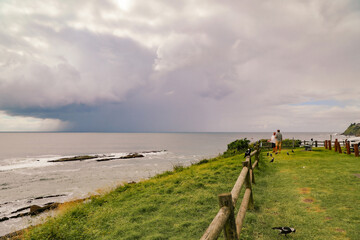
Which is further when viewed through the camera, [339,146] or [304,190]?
[339,146]

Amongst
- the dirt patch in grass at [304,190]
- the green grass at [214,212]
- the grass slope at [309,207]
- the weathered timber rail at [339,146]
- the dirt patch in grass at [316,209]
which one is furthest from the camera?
the weathered timber rail at [339,146]

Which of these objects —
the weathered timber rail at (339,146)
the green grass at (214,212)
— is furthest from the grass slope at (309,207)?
the weathered timber rail at (339,146)

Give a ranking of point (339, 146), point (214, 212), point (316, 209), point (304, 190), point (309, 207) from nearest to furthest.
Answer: point (316, 209), point (309, 207), point (214, 212), point (304, 190), point (339, 146)

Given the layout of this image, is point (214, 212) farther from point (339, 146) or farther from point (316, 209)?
point (339, 146)

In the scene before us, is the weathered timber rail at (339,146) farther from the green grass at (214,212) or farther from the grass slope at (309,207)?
the green grass at (214,212)

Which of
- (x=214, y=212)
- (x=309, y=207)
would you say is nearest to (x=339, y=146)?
(x=309, y=207)

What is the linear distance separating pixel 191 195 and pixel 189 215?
5.90 feet

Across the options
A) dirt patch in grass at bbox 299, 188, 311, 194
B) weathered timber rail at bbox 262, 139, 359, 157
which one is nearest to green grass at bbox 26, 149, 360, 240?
dirt patch in grass at bbox 299, 188, 311, 194

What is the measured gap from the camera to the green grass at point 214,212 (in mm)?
5355

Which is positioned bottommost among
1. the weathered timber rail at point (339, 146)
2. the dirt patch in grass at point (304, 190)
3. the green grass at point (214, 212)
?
the green grass at point (214, 212)

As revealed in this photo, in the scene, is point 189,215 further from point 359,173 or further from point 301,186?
point 359,173

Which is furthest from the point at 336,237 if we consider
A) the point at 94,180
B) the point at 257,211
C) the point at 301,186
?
the point at 94,180

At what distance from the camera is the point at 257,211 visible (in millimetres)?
6512

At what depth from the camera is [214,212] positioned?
6.61m
